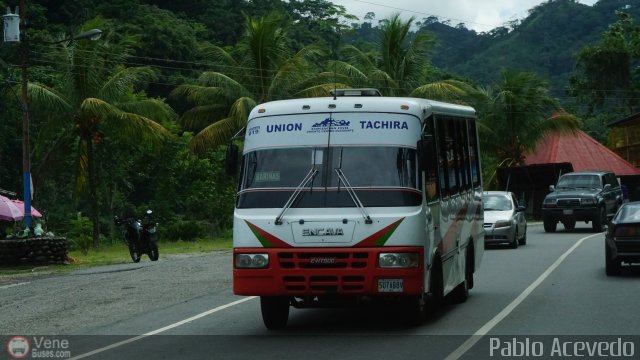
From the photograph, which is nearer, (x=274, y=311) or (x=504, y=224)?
(x=274, y=311)

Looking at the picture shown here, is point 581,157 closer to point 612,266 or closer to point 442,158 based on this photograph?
point 612,266

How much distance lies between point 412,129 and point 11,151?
34.5 meters

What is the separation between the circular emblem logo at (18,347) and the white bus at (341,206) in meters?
2.33

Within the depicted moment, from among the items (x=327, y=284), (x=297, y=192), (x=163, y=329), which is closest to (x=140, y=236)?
(x=163, y=329)

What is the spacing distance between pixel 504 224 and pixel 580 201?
8.90 metres

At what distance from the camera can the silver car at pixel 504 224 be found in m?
26.6

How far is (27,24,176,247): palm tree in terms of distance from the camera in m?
33.9

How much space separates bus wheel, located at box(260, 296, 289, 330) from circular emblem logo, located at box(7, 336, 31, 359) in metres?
2.64

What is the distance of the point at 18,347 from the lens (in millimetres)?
11188

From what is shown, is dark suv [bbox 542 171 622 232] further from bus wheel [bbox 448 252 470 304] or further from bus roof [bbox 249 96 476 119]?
bus roof [bbox 249 96 476 119]

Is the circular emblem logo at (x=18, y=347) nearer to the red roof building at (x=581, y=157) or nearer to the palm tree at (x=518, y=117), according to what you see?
the palm tree at (x=518, y=117)

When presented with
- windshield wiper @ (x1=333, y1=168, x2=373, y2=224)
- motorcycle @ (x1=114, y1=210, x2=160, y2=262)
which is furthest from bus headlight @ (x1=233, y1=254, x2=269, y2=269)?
motorcycle @ (x1=114, y1=210, x2=160, y2=262)

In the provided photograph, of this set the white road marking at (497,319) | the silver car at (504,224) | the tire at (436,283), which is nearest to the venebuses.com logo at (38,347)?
the white road marking at (497,319)

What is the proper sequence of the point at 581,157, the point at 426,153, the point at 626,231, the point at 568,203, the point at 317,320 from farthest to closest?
the point at 581,157, the point at 568,203, the point at 626,231, the point at 317,320, the point at 426,153
